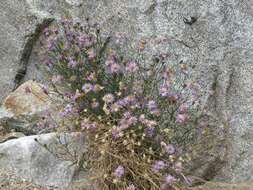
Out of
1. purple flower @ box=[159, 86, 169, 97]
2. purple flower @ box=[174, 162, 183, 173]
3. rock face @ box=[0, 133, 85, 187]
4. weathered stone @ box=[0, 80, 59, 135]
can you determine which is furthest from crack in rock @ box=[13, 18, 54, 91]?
purple flower @ box=[174, 162, 183, 173]

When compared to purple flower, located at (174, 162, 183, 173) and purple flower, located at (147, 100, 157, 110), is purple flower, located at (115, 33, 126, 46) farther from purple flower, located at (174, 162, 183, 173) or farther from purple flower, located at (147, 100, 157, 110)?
purple flower, located at (174, 162, 183, 173)

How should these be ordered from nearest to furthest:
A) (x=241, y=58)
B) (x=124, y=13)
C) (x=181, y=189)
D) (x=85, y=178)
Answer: (x=181, y=189)
(x=85, y=178)
(x=241, y=58)
(x=124, y=13)

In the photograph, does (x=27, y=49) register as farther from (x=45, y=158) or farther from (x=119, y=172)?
(x=119, y=172)

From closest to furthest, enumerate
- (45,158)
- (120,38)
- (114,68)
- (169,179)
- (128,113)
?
(169,179)
(128,113)
(114,68)
(45,158)
(120,38)

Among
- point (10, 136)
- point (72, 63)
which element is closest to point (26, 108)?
point (10, 136)

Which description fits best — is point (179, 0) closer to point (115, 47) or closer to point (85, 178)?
point (115, 47)

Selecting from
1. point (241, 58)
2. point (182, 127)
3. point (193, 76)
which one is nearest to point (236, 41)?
point (241, 58)
